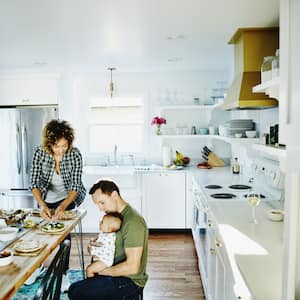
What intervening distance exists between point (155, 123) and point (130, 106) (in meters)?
0.64

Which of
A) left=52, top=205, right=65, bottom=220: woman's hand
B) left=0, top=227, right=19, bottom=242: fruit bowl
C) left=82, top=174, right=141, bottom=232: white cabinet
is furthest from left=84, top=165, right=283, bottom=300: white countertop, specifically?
left=82, top=174, right=141, bottom=232: white cabinet

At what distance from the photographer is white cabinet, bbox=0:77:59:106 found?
5.38 m

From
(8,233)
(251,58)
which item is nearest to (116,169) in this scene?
(251,58)

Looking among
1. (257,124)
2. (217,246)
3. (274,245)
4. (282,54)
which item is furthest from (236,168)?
(282,54)

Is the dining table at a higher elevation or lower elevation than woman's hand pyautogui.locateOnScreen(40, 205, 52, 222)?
lower

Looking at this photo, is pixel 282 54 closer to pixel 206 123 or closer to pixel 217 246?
pixel 217 246

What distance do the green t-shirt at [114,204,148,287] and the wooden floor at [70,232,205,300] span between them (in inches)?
49.3

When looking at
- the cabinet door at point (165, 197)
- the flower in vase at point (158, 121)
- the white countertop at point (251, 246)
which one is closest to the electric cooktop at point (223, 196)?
the white countertop at point (251, 246)

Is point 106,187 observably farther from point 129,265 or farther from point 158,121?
point 158,121

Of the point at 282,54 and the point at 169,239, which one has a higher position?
the point at 282,54

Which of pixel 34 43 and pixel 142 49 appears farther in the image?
pixel 142 49

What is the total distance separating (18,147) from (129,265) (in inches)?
141

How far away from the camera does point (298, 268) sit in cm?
96

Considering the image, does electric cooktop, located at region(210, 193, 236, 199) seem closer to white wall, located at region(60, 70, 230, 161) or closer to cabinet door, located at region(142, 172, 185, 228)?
cabinet door, located at region(142, 172, 185, 228)
